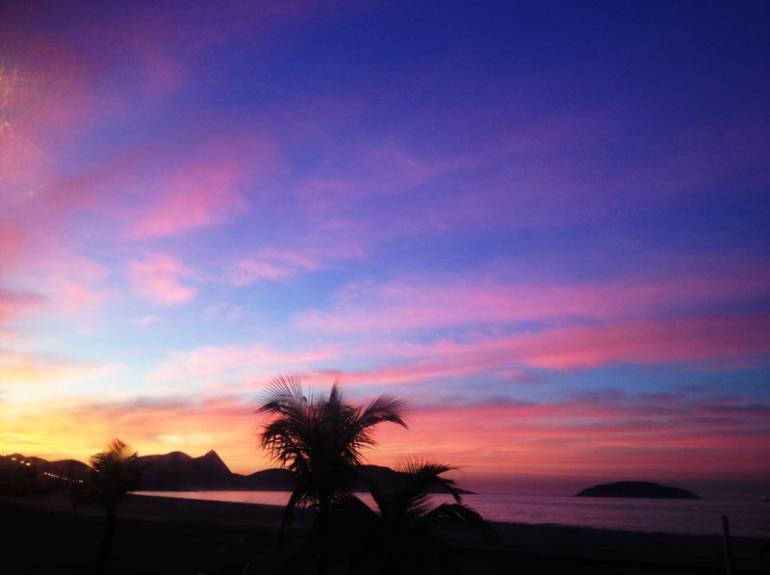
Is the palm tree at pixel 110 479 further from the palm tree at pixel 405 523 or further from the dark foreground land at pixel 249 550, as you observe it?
the palm tree at pixel 405 523

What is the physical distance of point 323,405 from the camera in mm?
9547

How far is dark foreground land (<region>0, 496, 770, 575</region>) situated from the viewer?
60.3ft

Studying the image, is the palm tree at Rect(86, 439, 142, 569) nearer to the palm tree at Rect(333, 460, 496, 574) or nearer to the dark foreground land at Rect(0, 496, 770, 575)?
the dark foreground land at Rect(0, 496, 770, 575)

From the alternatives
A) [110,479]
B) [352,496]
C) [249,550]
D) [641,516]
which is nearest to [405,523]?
[352,496]

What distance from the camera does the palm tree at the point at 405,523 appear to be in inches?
290

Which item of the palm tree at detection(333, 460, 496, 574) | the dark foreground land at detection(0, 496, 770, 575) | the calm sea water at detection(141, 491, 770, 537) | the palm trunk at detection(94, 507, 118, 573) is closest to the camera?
the palm tree at detection(333, 460, 496, 574)

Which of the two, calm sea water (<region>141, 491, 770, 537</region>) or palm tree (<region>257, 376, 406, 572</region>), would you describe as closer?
palm tree (<region>257, 376, 406, 572</region>)

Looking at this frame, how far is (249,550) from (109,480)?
6.74m

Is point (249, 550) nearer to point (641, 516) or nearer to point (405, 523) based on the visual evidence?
point (405, 523)

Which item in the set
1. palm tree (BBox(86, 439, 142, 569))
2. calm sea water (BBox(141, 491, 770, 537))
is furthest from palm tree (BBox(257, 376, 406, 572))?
calm sea water (BBox(141, 491, 770, 537))

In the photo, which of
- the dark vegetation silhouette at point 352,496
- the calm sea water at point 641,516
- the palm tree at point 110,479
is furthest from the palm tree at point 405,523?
the calm sea water at point 641,516

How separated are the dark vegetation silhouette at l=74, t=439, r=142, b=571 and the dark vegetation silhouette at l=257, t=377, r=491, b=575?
34.4 feet

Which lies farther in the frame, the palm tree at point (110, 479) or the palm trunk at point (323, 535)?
the palm tree at point (110, 479)

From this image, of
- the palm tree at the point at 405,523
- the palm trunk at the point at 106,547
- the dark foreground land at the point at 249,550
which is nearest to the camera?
the palm tree at the point at 405,523
